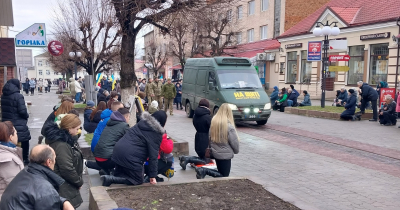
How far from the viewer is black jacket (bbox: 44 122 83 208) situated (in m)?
4.02

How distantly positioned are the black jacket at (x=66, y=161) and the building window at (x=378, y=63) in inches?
856

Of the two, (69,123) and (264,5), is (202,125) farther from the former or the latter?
(264,5)

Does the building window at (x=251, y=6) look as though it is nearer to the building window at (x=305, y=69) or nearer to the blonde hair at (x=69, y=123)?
the building window at (x=305, y=69)

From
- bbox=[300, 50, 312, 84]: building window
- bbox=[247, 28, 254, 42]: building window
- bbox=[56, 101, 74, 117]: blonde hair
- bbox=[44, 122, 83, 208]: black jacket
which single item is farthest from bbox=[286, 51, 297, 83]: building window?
bbox=[44, 122, 83, 208]: black jacket

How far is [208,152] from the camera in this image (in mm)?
6262

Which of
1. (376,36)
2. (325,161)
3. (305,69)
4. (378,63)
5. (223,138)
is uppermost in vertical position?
(376,36)

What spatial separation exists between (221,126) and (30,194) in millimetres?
3740

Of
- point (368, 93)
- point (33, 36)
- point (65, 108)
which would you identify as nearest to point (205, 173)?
point (65, 108)

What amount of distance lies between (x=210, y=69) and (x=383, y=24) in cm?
1305

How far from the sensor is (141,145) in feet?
16.8

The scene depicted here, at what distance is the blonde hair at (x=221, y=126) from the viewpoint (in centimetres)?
603

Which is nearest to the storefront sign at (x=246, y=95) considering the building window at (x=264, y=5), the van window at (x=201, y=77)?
the van window at (x=201, y=77)

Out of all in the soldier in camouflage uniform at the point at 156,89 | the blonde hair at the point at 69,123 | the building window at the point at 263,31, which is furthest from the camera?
the building window at the point at 263,31

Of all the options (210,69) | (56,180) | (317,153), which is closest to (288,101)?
(210,69)
